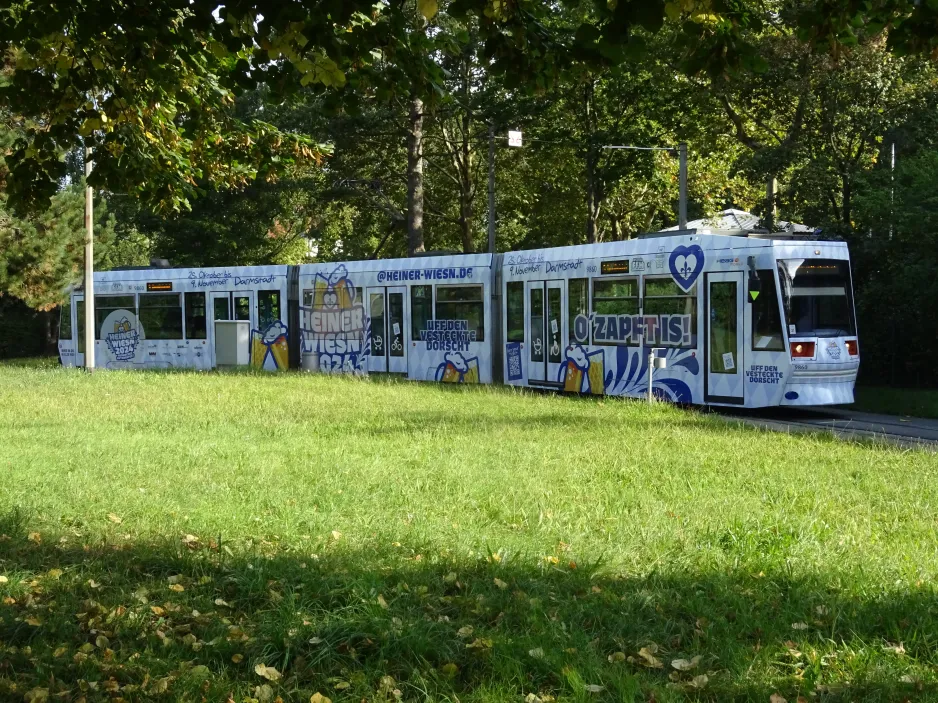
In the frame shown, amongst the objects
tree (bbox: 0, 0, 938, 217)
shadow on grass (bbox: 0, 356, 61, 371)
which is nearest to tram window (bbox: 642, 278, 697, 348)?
tree (bbox: 0, 0, 938, 217)

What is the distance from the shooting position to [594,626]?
233 inches

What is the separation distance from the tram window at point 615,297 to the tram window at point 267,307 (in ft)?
35.8

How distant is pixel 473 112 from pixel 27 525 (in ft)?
92.3

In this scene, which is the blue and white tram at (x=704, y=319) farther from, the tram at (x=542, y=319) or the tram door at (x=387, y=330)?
the tram door at (x=387, y=330)

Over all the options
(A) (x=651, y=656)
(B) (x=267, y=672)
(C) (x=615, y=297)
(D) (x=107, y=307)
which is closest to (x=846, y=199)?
(C) (x=615, y=297)

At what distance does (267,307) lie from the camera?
97.5ft

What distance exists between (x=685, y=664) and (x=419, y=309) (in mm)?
20687

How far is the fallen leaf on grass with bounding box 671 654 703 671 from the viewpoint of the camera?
529cm

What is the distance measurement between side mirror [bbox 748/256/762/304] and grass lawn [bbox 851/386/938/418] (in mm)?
4614

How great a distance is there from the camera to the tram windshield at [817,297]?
1792 cm

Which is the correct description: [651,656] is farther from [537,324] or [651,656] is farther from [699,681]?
[537,324]

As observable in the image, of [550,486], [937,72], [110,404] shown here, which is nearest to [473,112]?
[937,72]

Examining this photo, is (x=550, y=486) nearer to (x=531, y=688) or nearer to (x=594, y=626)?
(x=594, y=626)

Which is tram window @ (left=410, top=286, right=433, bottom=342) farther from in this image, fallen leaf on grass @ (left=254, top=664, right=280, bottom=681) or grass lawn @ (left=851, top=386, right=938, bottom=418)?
fallen leaf on grass @ (left=254, top=664, right=280, bottom=681)
